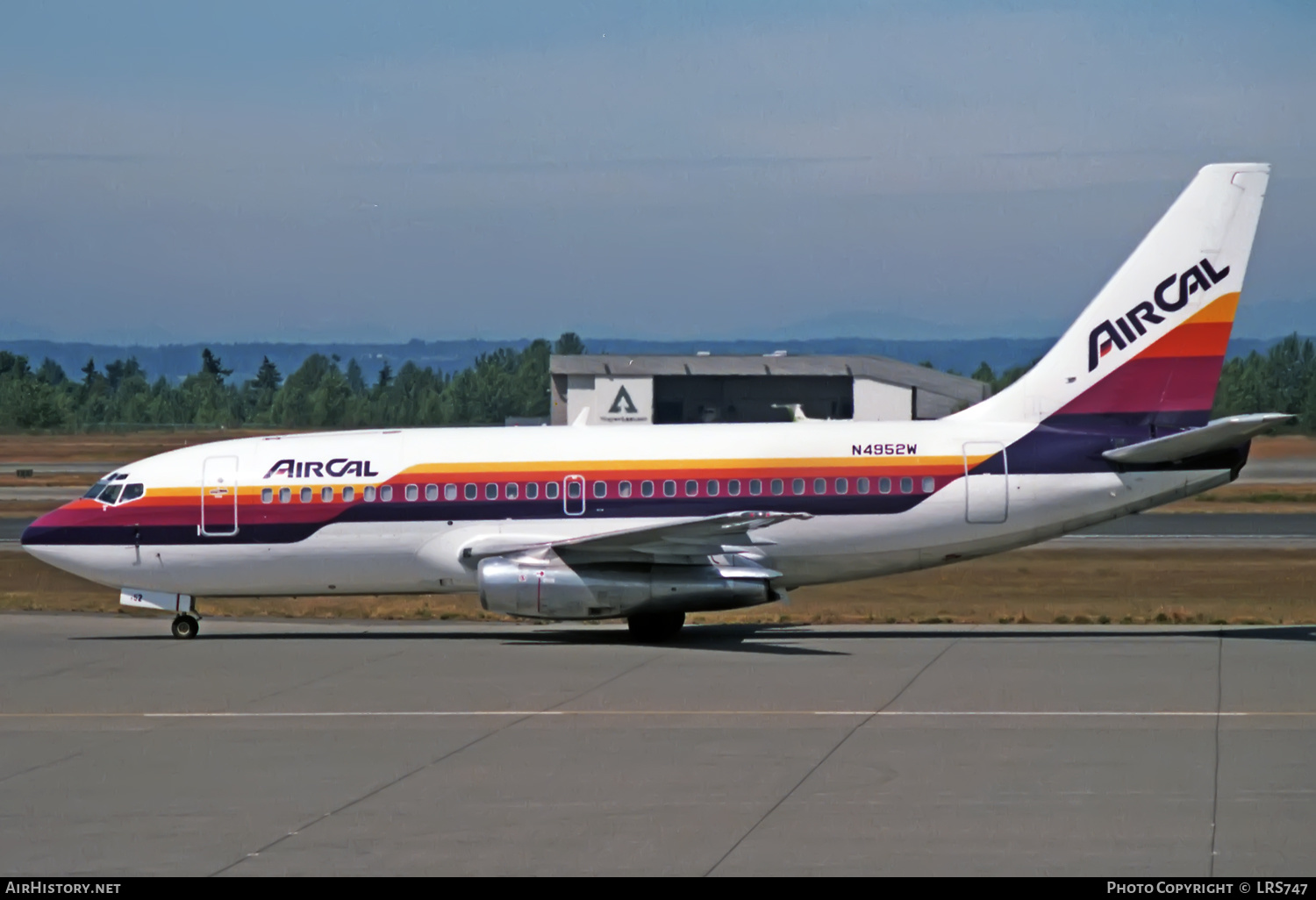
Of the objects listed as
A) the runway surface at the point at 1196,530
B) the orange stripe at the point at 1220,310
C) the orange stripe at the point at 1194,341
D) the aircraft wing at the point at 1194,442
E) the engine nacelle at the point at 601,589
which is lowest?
the runway surface at the point at 1196,530

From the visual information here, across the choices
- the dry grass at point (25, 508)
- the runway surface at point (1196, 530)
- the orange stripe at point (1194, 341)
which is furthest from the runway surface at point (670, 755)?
the dry grass at point (25, 508)

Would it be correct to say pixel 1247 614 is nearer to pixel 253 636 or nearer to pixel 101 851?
pixel 253 636

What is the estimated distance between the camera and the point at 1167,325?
25844 millimetres

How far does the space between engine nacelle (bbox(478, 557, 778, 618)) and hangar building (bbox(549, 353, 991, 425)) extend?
68.2 m

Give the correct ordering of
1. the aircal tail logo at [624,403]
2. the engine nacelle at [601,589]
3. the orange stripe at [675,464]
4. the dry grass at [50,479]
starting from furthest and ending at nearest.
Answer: the aircal tail logo at [624,403]
the dry grass at [50,479]
the orange stripe at [675,464]
the engine nacelle at [601,589]

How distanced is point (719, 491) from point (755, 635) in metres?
2.52

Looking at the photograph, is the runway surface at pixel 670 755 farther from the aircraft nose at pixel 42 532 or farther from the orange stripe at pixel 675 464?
the orange stripe at pixel 675 464

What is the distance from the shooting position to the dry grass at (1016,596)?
2947 cm

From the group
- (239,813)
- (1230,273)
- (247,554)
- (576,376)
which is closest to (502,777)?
(239,813)

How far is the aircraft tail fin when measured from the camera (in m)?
25.7

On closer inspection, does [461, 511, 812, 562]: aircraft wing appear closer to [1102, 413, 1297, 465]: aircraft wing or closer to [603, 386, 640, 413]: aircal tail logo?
[1102, 413, 1297, 465]: aircraft wing

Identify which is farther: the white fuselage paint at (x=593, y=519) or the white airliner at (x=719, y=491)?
the white fuselage paint at (x=593, y=519)

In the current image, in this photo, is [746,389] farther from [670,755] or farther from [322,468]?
[670,755]

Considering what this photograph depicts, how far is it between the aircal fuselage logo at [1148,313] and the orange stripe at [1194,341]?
0.29m
